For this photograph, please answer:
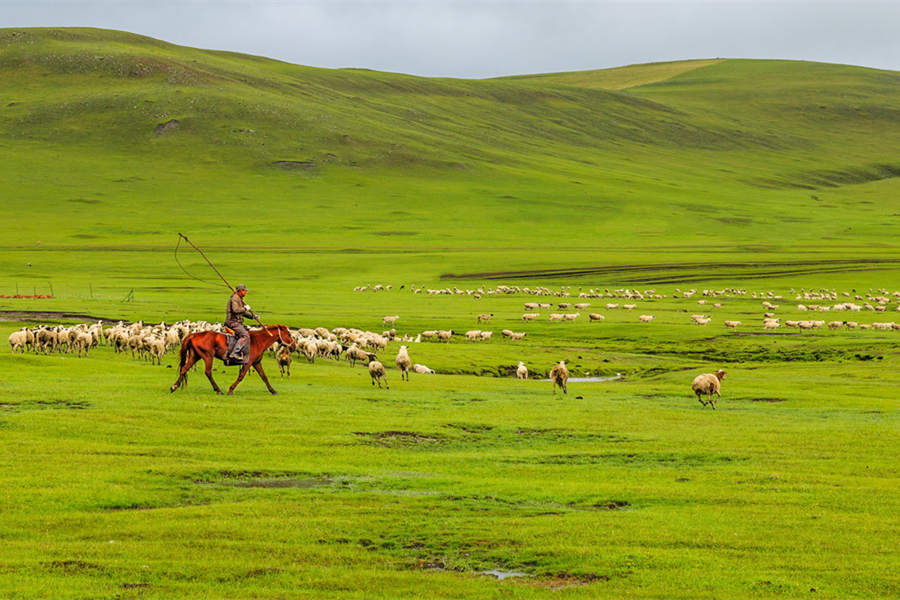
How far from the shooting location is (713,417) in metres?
27.8

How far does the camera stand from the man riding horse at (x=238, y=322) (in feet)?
89.0

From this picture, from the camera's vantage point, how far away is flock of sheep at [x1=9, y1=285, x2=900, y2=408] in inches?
1387

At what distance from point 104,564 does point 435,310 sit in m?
57.4

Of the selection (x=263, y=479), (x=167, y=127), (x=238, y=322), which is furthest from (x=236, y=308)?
(x=167, y=127)

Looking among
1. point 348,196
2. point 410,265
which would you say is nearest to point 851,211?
point 348,196

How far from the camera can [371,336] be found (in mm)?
46094

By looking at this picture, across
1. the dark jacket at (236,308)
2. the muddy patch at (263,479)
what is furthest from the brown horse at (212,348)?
the muddy patch at (263,479)

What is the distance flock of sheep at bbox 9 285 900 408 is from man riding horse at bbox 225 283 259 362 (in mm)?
5555

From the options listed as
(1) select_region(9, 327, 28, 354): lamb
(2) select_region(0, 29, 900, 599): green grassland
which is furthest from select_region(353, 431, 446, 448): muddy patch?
(1) select_region(9, 327, 28, 354): lamb

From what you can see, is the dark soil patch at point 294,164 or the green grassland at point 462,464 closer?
the green grassland at point 462,464

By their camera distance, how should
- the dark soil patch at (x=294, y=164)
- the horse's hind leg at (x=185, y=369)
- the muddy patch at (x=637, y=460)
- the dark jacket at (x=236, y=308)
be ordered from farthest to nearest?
1. the dark soil patch at (x=294, y=164)
2. the horse's hind leg at (x=185, y=369)
3. the dark jacket at (x=236, y=308)
4. the muddy patch at (x=637, y=460)

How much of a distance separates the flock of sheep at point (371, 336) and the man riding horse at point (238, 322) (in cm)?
556

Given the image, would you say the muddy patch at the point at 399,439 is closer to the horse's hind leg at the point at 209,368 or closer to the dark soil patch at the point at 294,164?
the horse's hind leg at the point at 209,368

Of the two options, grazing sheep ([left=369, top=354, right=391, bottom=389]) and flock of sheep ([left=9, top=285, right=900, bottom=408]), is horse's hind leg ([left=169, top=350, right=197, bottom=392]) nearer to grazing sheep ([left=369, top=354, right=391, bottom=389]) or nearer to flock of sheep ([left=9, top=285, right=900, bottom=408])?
flock of sheep ([left=9, top=285, right=900, bottom=408])
